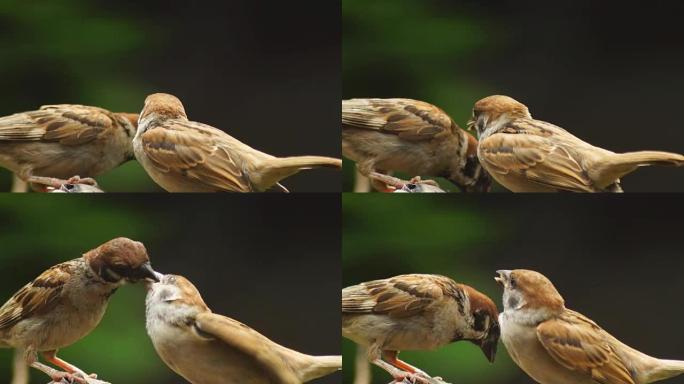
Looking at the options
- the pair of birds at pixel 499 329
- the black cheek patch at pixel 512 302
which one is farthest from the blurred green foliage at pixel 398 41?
the black cheek patch at pixel 512 302

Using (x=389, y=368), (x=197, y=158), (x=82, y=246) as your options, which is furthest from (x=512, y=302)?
(x=82, y=246)

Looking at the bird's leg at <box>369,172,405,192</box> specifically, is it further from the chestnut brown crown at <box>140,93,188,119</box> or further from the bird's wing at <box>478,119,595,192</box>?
the chestnut brown crown at <box>140,93,188,119</box>

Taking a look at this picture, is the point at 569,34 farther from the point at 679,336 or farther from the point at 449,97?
the point at 679,336

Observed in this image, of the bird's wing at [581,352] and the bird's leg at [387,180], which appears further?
the bird's leg at [387,180]

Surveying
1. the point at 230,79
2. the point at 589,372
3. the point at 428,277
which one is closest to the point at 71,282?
the point at 230,79

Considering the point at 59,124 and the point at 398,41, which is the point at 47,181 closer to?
the point at 59,124

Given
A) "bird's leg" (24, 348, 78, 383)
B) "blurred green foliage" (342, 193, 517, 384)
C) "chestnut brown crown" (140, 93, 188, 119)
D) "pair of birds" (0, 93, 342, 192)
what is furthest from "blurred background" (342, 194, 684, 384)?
"bird's leg" (24, 348, 78, 383)

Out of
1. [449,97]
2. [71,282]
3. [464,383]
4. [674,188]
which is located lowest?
[464,383]

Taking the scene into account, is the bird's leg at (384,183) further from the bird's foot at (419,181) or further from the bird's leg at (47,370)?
the bird's leg at (47,370)
